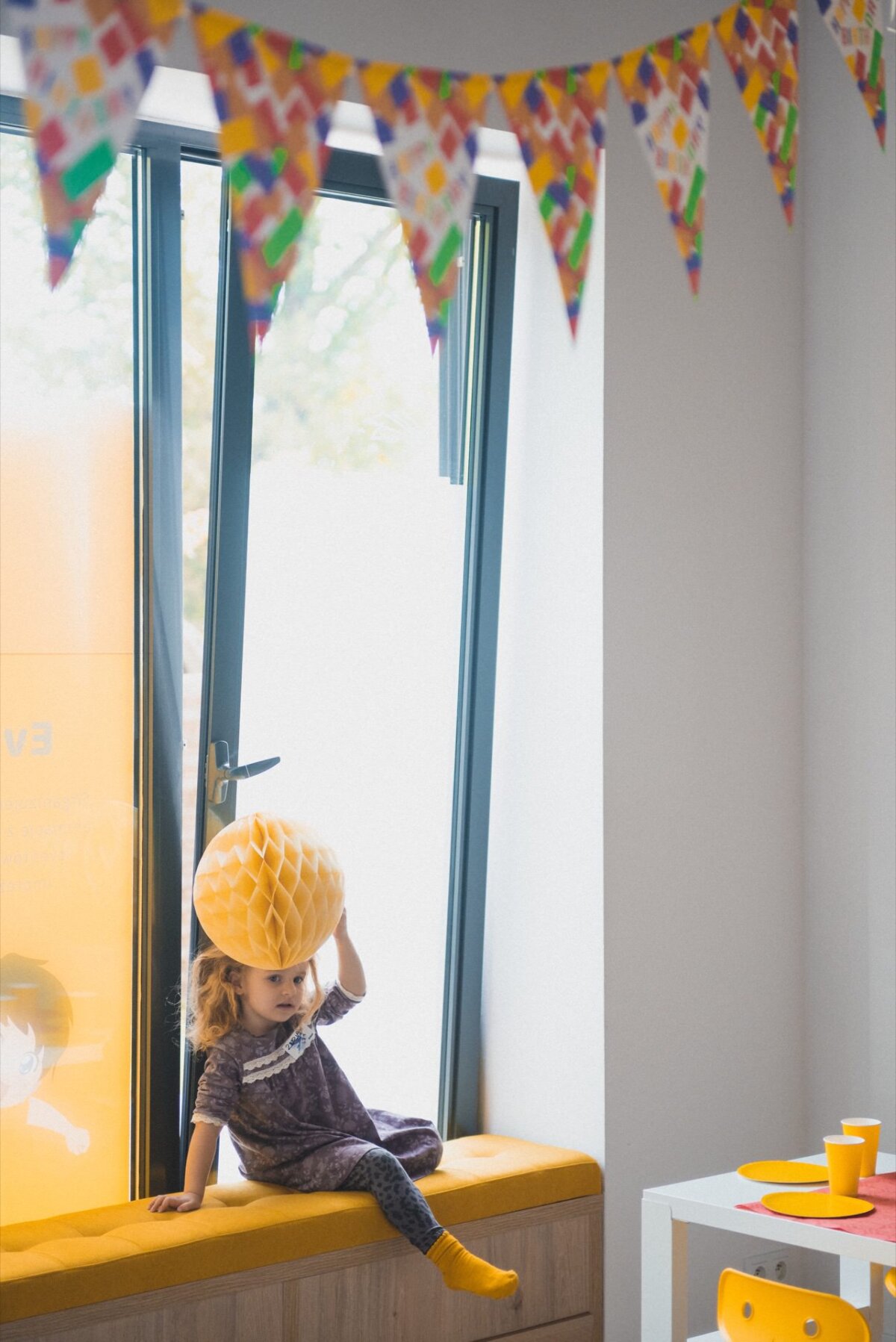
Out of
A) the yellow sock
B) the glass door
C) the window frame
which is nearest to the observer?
the yellow sock

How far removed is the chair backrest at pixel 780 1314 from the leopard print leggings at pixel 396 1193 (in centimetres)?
56

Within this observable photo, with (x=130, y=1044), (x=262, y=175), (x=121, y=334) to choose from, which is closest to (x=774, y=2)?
(x=262, y=175)

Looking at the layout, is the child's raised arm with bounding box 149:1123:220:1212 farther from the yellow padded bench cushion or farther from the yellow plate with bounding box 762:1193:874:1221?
the yellow plate with bounding box 762:1193:874:1221

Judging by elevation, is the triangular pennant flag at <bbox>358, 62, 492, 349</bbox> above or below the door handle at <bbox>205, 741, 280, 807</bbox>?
above

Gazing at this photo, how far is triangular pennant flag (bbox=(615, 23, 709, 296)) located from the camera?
2.09m

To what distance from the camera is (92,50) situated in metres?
1.67

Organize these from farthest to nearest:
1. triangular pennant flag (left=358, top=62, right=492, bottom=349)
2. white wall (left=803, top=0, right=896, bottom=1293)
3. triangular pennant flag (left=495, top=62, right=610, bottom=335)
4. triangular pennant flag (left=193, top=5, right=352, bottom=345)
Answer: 1. white wall (left=803, top=0, right=896, bottom=1293)
2. triangular pennant flag (left=495, top=62, right=610, bottom=335)
3. triangular pennant flag (left=358, top=62, right=492, bottom=349)
4. triangular pennant flag (left=193, top=5, right=352, bottom=345)

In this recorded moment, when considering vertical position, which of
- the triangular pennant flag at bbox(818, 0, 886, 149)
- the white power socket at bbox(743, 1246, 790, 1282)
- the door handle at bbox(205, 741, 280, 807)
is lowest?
the white power socket at bbox(743, 1246, 790, 1282)

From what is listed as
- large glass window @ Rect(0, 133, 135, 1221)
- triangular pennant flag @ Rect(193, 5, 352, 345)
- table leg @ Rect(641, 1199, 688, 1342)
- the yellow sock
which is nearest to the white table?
table leg @ Rect(641, 1199, 688, 1342)

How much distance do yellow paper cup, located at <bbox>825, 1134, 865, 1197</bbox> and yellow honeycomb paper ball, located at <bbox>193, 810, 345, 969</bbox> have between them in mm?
905

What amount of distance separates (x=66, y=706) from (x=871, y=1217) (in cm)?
161

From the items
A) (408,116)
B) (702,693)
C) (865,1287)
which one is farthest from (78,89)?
(865,1287)

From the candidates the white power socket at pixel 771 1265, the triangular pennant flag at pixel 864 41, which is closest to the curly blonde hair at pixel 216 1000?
the white power socket at pixel 771 1265

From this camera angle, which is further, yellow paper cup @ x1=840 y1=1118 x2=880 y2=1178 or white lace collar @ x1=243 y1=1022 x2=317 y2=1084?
white lace collar @ x1=243 y1=1022 x2=317 y2=1084
